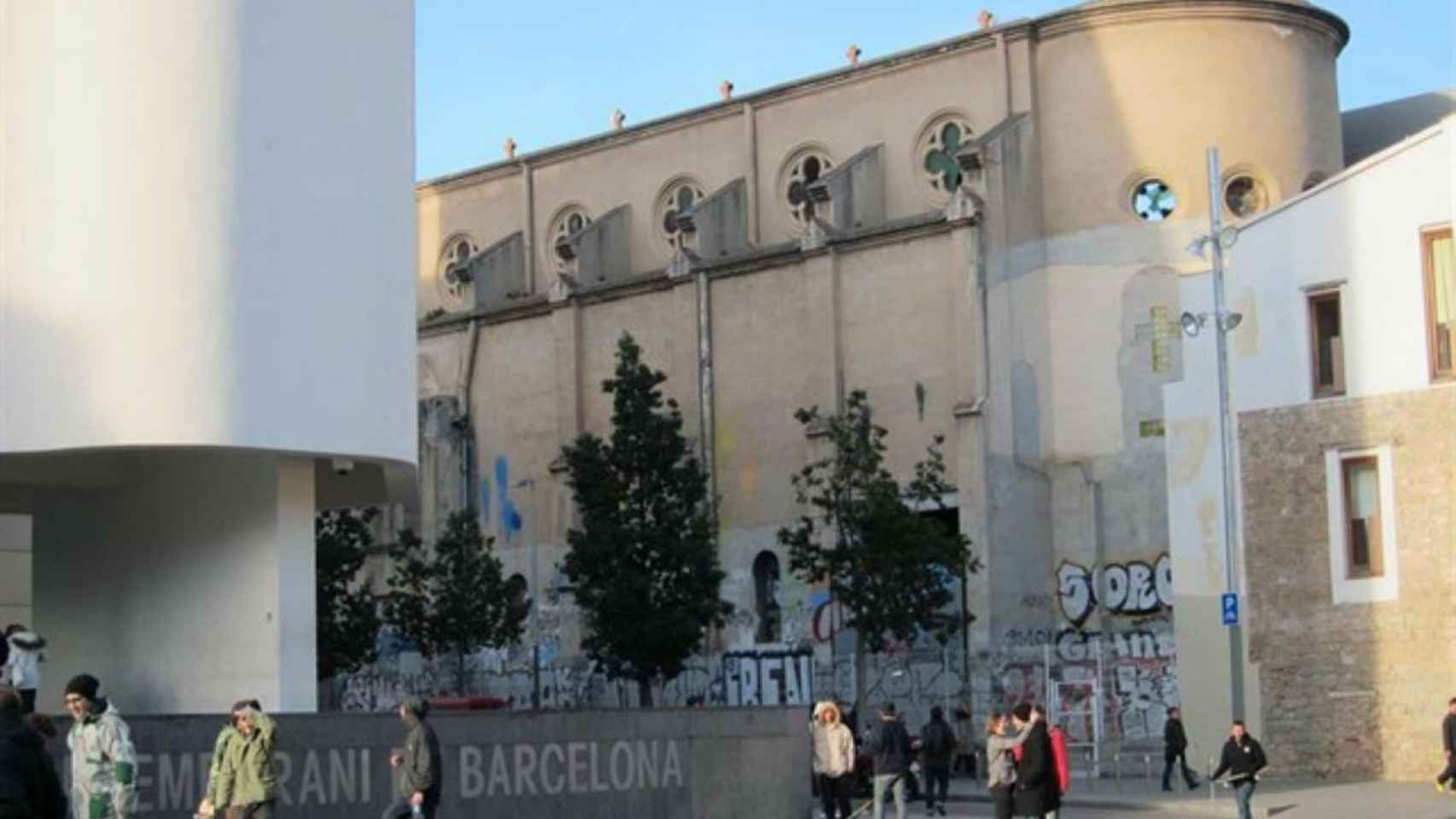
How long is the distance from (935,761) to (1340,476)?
890 cm

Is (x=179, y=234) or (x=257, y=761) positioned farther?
(x=179, y=234)

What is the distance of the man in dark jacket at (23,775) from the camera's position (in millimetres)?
12211

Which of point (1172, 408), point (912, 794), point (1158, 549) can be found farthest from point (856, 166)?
point (912, 794)

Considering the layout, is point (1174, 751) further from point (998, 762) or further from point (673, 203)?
point (673, 203)

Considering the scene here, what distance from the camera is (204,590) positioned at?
2739cm

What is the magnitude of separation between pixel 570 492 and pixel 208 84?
36492mm

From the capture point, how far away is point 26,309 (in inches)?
994

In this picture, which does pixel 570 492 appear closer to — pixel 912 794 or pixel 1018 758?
pixel 912 794

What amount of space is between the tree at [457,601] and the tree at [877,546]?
27.2 ft

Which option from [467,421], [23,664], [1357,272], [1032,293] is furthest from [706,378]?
[23,664]

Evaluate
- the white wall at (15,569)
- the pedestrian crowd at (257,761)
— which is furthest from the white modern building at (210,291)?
the white wall at (15,569)

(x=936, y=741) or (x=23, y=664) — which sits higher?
(x=23, y=664)

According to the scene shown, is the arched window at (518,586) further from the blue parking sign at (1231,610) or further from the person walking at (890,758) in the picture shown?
the person walking at (890,758)

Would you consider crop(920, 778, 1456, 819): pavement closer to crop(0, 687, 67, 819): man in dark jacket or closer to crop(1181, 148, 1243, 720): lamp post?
crop(1181, 148, 1243, 720): lamp post
